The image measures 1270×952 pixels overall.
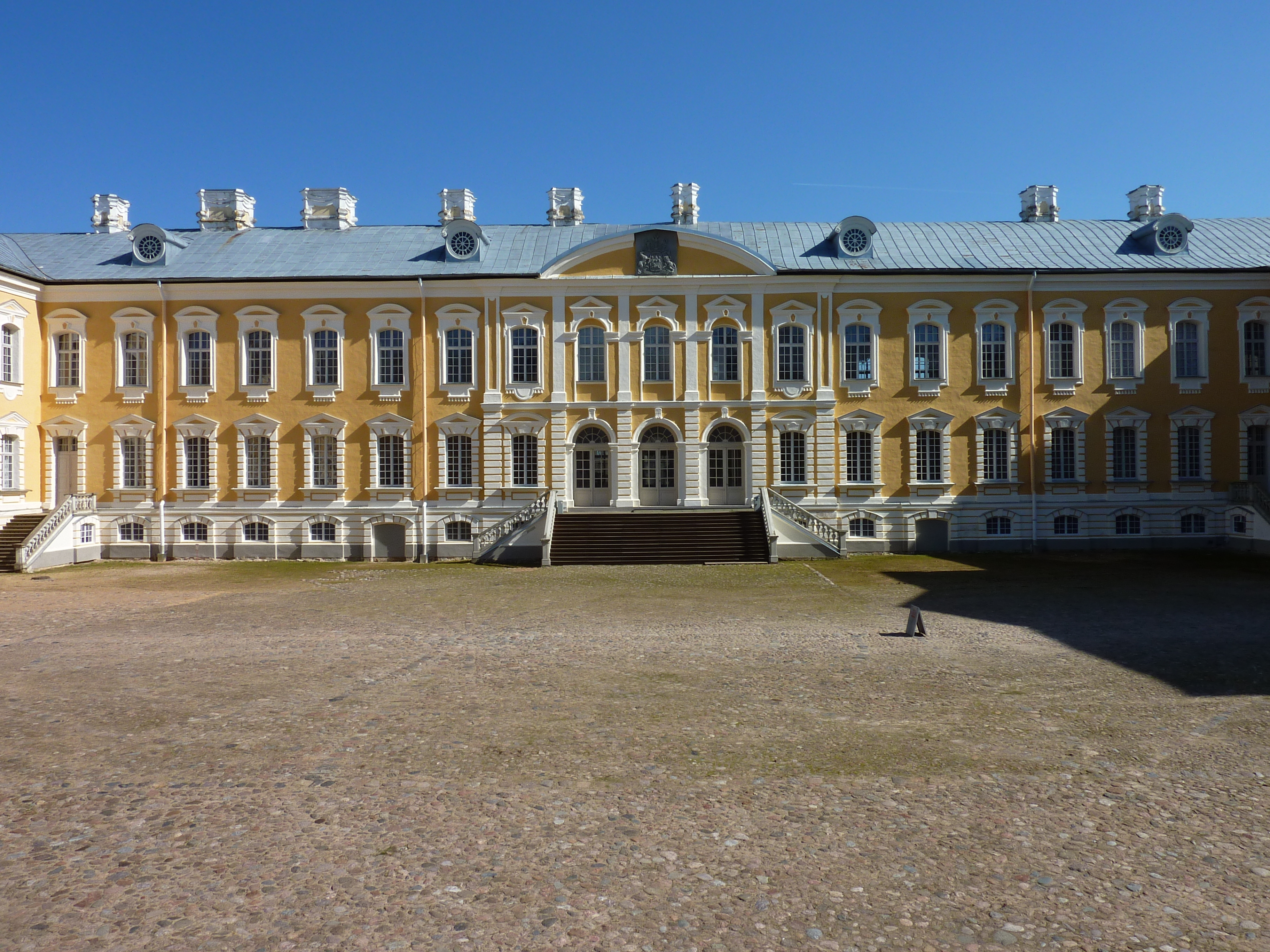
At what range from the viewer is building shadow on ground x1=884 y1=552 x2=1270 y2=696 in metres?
11.6

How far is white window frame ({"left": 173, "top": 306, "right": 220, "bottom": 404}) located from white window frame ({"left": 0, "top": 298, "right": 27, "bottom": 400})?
4.89m

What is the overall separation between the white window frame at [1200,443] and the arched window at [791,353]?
13302mm

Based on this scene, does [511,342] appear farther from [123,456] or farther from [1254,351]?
[1254,351]

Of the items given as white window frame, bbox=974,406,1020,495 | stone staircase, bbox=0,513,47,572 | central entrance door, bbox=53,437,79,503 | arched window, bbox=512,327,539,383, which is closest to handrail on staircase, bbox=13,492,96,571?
stone staircase, bbox=0,513,47,572

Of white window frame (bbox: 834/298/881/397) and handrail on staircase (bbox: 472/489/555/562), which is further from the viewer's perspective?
white window frame (bbox: 834/298/881/397)

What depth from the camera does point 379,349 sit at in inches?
1220

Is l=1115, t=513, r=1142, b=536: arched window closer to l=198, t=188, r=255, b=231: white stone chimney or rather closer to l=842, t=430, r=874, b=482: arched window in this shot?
l=842, t=430, r=874, b=482: arched window

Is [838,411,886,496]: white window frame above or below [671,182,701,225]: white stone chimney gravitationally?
below

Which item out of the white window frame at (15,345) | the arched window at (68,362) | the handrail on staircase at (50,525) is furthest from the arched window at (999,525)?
the white window frame at (15,345)

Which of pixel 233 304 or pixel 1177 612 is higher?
pixel 233 304

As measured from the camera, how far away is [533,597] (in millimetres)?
19391

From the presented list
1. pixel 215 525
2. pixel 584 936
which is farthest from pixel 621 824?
pixel 215 525

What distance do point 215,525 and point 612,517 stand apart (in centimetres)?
1453

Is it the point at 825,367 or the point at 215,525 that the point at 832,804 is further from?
the point at 215,525
